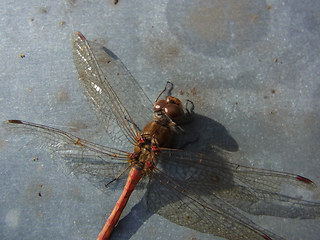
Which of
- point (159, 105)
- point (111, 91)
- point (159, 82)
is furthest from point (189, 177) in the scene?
point (111, 91)

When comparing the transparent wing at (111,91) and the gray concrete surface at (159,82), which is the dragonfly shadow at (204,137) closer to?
the gray concrete surface at (159,82)

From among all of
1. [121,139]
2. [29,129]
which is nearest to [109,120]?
[121,139]

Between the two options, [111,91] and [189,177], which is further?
[111,91]

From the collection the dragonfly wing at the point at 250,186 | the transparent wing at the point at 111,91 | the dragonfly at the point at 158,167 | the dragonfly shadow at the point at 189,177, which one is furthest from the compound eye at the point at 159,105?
the dragonfly wing at the point at 250,186

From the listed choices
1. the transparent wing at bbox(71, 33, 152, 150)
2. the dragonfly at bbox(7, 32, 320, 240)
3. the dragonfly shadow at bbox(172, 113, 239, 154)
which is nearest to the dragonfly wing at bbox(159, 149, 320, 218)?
the dragonfly at bbox(7, 32, 320, 240)

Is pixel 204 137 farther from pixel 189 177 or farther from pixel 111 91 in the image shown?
pixel 111 91

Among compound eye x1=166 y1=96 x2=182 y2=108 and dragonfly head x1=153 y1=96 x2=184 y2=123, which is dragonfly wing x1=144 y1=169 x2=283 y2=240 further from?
compound eye x1=166 y1=96 x2=182 y2=108
